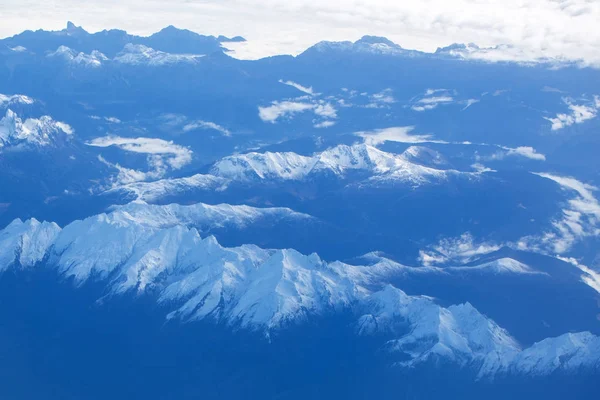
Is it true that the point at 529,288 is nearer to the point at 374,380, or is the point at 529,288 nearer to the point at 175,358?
the point at 374,380

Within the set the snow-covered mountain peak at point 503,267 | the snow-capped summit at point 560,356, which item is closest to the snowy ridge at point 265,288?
the snow-capped summit at point 560,356

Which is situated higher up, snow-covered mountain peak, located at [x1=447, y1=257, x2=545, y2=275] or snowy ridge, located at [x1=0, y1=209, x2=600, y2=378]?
snowy ridge, located at [x1=0, y1=209, x2=600, y2=378]

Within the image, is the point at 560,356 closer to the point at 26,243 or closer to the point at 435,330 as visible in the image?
the point at 435,330

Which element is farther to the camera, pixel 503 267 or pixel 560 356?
pixel 503 267

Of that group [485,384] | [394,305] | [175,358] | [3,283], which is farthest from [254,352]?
[3,283]

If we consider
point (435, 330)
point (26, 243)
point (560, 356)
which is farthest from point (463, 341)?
point (26, 243)

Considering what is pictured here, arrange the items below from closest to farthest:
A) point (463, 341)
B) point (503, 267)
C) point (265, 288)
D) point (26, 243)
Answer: point (463, 341), point (265, 288), point (26, 243), point (503, 267)

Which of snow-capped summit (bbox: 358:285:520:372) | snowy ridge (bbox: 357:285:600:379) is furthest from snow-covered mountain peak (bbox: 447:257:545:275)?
snowy ridge (bbox: 357:285:600:379)

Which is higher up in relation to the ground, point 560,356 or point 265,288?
point 560,356

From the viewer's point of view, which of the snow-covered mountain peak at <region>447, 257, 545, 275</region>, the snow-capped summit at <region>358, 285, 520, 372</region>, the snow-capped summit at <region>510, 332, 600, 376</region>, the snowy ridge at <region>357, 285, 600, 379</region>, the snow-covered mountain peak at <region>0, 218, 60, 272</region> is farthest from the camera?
the snow-covered mountain peak at <region>447, 257, 545, 275</region>

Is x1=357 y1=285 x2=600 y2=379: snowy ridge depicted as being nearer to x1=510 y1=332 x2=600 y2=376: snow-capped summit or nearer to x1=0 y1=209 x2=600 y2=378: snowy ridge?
x1=510 y1=332 x2=600 y2=376: snow-capped summit

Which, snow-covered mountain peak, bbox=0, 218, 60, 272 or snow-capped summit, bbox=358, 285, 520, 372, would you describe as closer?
snow-capped summit, bbox=358, 285, 520, 372
